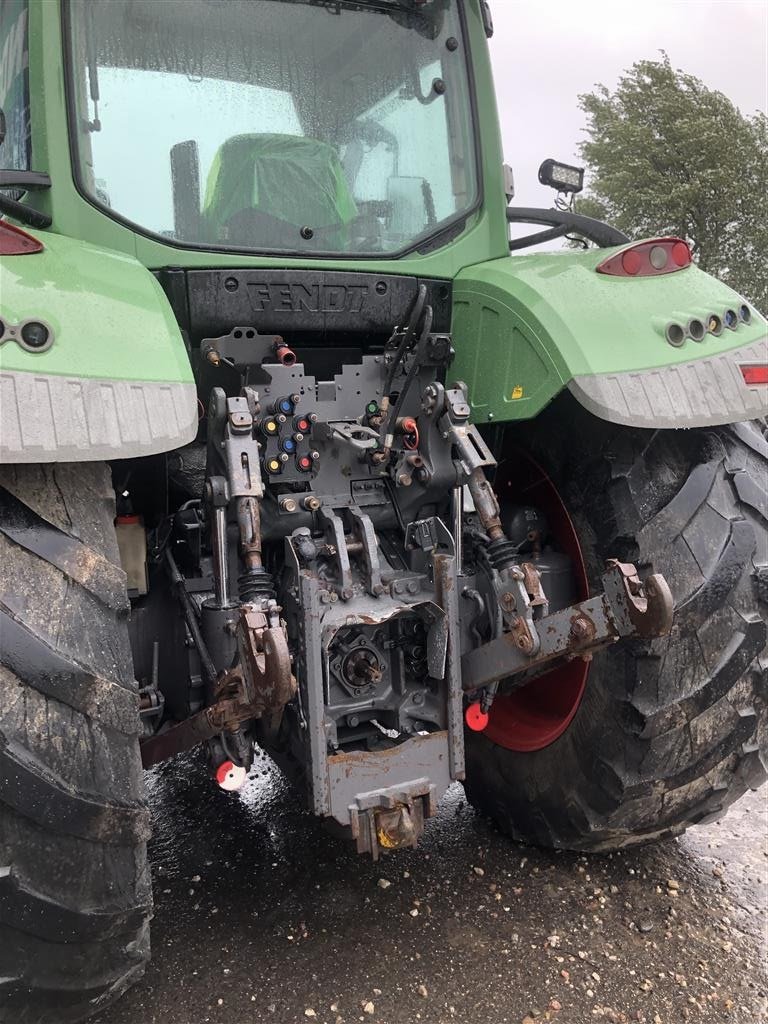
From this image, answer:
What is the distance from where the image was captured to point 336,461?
242cm

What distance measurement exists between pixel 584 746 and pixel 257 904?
1064 millimetres

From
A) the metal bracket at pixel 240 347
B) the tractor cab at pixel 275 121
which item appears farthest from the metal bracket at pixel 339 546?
the tractor cab at pixel 275 121

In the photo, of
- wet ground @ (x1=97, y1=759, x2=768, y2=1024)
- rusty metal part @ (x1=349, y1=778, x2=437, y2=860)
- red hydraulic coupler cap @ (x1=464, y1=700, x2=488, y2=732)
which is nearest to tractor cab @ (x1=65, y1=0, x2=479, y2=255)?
red hydraulic coupler cap @ (x1=464, y1=700, x2=488, y2=732)

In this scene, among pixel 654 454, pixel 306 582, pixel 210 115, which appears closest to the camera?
pixel 306 582

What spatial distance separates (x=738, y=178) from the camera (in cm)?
2203

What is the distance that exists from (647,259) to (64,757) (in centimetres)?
190

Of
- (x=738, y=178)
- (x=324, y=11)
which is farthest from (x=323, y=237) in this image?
(x=738, y=178)

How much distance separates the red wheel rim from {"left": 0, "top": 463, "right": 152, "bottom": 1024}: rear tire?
1.31m

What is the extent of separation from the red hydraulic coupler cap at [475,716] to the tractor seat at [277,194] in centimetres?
139

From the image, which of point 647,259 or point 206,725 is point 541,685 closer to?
point 206,725

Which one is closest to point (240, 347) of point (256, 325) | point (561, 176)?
point (256, 325)

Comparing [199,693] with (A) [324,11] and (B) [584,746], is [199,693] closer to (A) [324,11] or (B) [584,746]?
(B) [584,746]

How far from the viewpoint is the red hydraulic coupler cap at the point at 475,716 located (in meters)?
2.47

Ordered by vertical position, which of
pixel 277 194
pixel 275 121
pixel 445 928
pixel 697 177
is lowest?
pixel 445 928
